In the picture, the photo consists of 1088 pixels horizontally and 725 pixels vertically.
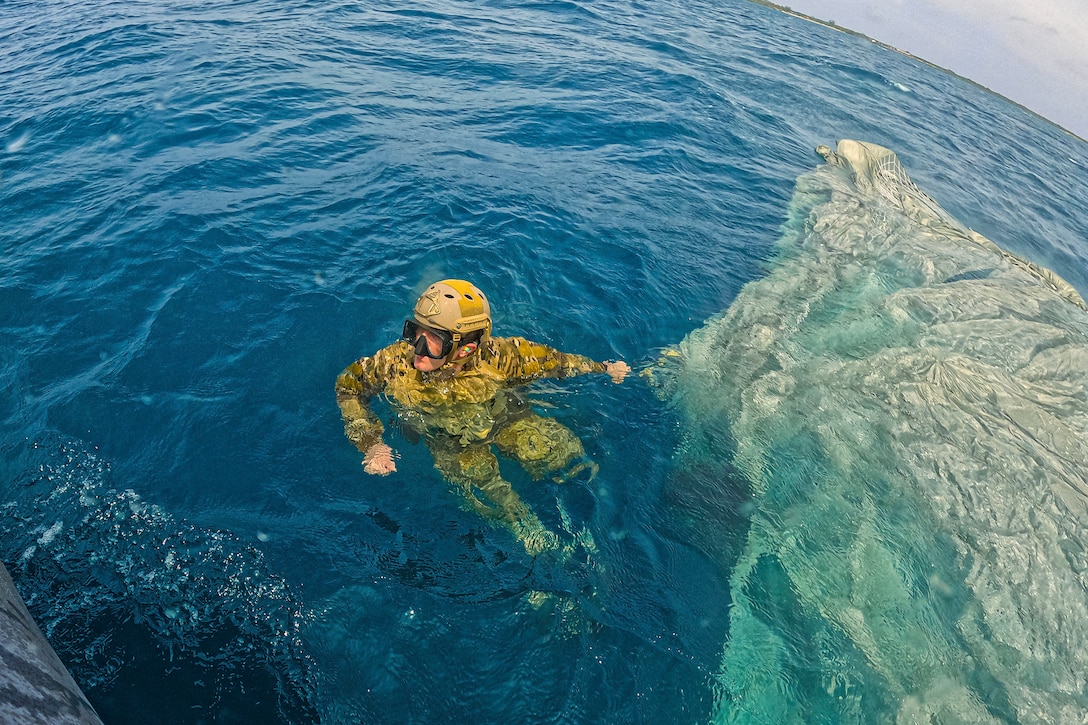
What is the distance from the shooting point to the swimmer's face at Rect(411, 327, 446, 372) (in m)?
5.23

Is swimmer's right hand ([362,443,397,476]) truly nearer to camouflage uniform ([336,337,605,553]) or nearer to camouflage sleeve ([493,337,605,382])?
camouflage uniform ([336,337,605,553])

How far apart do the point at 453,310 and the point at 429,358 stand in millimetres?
573

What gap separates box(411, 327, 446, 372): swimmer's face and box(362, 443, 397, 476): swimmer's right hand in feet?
2.60

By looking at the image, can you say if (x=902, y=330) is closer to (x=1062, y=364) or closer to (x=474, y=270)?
(x=1062, y=364)

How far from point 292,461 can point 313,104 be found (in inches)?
382

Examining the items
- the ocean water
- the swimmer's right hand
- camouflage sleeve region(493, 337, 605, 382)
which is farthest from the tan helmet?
the ocean water

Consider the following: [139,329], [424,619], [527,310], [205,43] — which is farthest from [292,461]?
[205,43]

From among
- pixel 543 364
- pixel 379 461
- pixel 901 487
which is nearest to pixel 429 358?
pixel 379 461

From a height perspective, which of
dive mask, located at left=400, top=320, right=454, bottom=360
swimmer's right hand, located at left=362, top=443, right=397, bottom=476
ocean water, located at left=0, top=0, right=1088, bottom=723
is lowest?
ocean water, located at left=0, top=0, right=1088, bottom=723

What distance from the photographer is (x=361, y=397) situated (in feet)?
18.4

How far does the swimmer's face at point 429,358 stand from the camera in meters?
5.23

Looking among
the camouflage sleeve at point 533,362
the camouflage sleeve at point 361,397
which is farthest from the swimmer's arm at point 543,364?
the camouflage sleeve at point 361,397

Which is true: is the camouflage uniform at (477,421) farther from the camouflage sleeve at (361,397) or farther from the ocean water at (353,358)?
the ocean water at (353,358)

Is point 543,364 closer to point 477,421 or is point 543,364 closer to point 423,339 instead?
Answer: point 477,421
